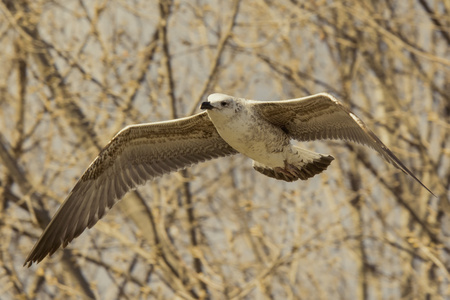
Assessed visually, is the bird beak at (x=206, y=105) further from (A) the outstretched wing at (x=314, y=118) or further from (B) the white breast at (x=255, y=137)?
(A) the outstretched wing at (x=314, y=118)

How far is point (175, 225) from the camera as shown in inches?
521

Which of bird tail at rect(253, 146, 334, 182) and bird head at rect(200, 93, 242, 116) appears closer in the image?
bird head at rect(200, 93, 242, 116)

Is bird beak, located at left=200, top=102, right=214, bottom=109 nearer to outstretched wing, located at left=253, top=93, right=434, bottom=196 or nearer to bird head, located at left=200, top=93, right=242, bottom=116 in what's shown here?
bird head, located at left=200, top=93, right=242, bottom=116

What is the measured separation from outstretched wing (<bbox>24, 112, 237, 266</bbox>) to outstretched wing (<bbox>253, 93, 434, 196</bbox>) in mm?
666

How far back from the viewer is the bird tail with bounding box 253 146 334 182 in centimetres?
784

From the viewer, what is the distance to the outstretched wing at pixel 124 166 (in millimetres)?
8109

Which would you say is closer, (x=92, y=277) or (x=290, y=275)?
(x=290, y=275)

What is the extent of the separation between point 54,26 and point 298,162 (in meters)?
6.71

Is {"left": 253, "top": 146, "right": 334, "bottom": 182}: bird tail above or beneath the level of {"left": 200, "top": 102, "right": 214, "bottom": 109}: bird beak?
beneath

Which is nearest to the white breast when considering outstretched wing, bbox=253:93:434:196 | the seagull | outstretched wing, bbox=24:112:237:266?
the seagull

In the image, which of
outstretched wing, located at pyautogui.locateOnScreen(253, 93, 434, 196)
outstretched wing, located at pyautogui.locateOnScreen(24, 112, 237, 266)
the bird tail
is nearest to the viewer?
outstretched wing, located at pyautogui.locateOnScreen(253, 93, 434, 196)

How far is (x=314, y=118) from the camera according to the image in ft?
25.0

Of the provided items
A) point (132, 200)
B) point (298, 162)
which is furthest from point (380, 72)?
point (298, 162)

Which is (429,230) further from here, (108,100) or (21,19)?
(21,19)
